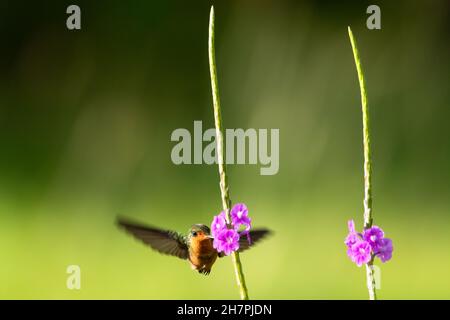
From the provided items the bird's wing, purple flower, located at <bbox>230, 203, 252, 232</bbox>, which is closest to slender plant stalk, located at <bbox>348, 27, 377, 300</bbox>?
purple flower, located at <bbox>230, 203, 252, 232</bbox>

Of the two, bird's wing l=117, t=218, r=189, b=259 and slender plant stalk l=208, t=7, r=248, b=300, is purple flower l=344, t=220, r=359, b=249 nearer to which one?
slender plant stalk l=208, t=7, r=248, b=300

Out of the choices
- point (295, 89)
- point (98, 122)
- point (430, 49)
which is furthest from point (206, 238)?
point (430, 49)

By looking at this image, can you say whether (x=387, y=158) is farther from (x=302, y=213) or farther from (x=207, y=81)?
(x=207, y=81)

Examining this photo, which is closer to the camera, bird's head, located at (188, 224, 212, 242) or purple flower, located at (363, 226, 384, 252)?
purple flower, located at (363, 226, 384, 252)

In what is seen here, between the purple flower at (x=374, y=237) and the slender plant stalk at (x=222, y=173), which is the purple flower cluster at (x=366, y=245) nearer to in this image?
the purple flower at (x=374, y=237)

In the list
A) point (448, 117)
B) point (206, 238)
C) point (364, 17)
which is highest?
point (364, 17)

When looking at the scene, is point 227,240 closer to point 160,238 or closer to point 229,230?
point 229,230
